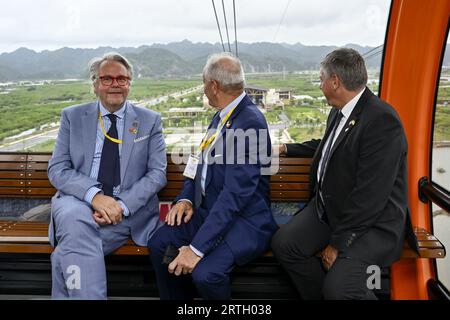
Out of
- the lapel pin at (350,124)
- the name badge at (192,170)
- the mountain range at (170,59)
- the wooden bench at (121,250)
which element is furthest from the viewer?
the mountain range at (170,59)

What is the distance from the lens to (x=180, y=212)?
3.24 meters

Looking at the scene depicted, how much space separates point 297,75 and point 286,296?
5.70 feet

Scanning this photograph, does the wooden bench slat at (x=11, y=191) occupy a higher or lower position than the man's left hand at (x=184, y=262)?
higher

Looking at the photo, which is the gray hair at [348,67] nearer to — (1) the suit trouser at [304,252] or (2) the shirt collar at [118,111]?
(1) the suit trouser at [304,252]

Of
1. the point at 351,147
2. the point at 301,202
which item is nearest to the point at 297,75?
the point at 301,202

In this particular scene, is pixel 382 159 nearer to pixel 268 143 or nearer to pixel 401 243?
pixel 401 243

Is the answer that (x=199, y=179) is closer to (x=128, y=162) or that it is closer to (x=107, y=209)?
(x=128, y=162)

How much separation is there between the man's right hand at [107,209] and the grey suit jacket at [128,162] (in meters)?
0.08

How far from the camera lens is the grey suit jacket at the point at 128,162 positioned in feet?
10.6

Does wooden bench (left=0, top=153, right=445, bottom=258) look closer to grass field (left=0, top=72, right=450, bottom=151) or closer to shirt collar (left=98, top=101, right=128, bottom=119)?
grass field (left=0, top=72, right=450, bottom=151)

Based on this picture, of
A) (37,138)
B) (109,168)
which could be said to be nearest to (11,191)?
(37,138)

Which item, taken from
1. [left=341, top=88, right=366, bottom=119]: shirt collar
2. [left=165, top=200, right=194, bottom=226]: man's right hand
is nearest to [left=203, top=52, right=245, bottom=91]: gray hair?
[left=341, top=88, right=366, bottom=119]: shirt collar

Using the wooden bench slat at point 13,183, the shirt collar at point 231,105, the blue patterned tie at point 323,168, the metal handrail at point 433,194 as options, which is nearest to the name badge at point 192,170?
the shirt collar at point 231,105

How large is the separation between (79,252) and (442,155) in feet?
8.53
